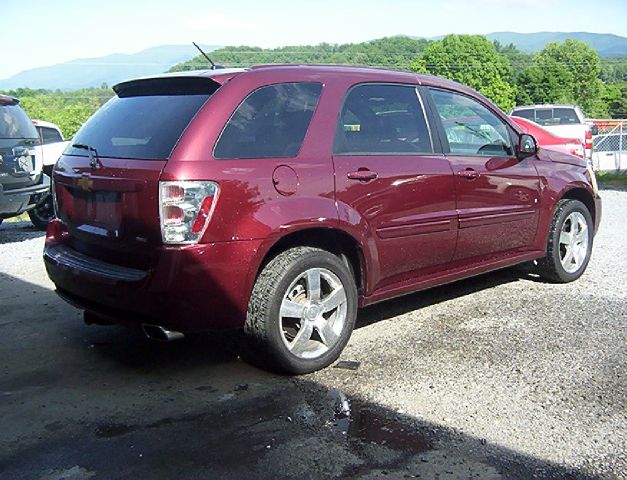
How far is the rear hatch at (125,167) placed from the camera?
3646mm

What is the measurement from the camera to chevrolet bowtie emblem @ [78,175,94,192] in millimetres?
3965

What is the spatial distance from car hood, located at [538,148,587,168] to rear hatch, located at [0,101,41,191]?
20.7 ft

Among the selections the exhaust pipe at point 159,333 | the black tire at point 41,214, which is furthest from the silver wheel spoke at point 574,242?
the black tire at point 41,214

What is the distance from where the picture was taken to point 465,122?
17.7 feet

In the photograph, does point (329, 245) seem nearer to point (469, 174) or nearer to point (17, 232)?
point (469, 174)

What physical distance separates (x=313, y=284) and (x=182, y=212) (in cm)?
97

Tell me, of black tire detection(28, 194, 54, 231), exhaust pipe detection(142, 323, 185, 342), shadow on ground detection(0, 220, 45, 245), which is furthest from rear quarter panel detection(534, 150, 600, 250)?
black tire detection(28, 194, 54, 231)

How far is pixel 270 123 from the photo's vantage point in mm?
4004

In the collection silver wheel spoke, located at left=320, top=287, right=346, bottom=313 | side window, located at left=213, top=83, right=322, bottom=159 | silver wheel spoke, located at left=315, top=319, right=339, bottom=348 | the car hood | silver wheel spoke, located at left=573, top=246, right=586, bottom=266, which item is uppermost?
Result: side window, located at left=213, top=83, right=322, bottom=159

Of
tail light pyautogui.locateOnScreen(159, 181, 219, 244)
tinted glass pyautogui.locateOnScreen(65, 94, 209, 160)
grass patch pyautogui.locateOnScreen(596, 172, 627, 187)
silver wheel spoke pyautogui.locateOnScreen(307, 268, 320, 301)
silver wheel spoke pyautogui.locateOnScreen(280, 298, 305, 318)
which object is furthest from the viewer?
grass patch pyautogui.locateOnScreen(596, 172, 627, 187)

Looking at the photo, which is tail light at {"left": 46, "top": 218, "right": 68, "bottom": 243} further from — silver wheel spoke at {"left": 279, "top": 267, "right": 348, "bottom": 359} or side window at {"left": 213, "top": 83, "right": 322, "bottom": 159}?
silver wheel spoke at {"left": 279, "top": 267, "right": 348, "bottom": 359}

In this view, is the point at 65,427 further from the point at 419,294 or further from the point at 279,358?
the point at 419,294

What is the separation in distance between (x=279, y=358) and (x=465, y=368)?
3.83 ft

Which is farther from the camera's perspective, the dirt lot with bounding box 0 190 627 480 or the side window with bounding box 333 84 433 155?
the side window with bounding box 333 84 433 155
